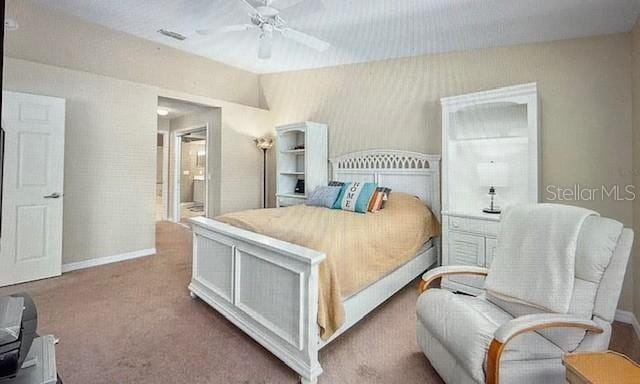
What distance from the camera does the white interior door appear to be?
3.00m

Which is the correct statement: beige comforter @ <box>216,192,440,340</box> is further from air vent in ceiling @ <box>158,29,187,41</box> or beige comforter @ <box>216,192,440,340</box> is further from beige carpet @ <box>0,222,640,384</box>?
air vent in ceiling @ <box>158,29,187,41</box>

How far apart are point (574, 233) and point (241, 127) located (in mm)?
4617

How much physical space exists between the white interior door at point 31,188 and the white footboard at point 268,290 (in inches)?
75.8

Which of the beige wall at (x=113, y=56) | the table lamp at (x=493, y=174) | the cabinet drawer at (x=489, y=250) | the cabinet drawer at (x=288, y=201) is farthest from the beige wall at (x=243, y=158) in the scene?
the cabinet drawer at (x=489, y=250)

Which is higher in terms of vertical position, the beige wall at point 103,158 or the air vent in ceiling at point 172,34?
the air vent in ceiling at point 172,34

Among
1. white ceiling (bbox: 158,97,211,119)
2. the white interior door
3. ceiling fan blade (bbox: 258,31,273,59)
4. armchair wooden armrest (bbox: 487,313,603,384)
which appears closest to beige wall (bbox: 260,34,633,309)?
ceiling fan blade (bbox: 258,31,273,59)

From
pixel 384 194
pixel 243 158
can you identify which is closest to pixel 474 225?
pixel 384 194

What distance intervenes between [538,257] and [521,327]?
1.88ft

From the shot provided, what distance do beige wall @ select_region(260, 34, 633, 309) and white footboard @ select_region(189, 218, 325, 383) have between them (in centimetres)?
245

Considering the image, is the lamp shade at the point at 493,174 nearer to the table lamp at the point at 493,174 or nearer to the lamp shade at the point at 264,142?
the table lamp at the point at 493,174

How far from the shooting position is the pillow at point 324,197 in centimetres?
377

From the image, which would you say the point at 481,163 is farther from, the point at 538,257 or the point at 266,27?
the point at 266,27

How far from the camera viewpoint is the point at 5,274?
3025 millimetres

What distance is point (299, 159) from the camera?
5.14 meters
